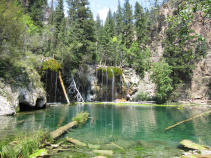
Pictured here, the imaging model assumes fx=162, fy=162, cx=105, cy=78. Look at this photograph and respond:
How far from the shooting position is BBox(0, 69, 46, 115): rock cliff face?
14930 millimetres

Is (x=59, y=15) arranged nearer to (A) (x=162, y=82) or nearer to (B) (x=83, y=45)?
(B) (x=83, y=45)

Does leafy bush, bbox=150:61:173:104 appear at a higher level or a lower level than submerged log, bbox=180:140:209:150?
higher

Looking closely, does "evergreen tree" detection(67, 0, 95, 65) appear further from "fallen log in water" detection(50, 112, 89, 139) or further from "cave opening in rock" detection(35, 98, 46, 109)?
"fallen log in water" detection(50, 112, 89, 139)

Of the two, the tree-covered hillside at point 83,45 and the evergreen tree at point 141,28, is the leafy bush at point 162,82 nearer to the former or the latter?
the tree-covered hillside at point 83,45

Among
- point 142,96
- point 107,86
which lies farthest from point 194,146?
point 107,86

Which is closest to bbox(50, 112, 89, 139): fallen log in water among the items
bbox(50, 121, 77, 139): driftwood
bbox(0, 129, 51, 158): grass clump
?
bbox(50, 121, 77, 139): driftwood

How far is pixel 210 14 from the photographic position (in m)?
4.76

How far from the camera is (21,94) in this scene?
56.7 feet

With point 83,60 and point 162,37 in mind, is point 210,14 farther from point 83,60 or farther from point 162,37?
point 162,37

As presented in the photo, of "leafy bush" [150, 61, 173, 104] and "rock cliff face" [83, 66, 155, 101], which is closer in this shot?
"leafy bush" [150, 61, 173, 104]

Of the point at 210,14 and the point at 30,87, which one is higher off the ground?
the point at 210,14

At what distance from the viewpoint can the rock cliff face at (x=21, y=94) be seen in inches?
588

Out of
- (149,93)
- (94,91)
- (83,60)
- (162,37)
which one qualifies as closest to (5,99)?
(83,60)

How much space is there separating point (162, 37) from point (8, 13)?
44.5m
